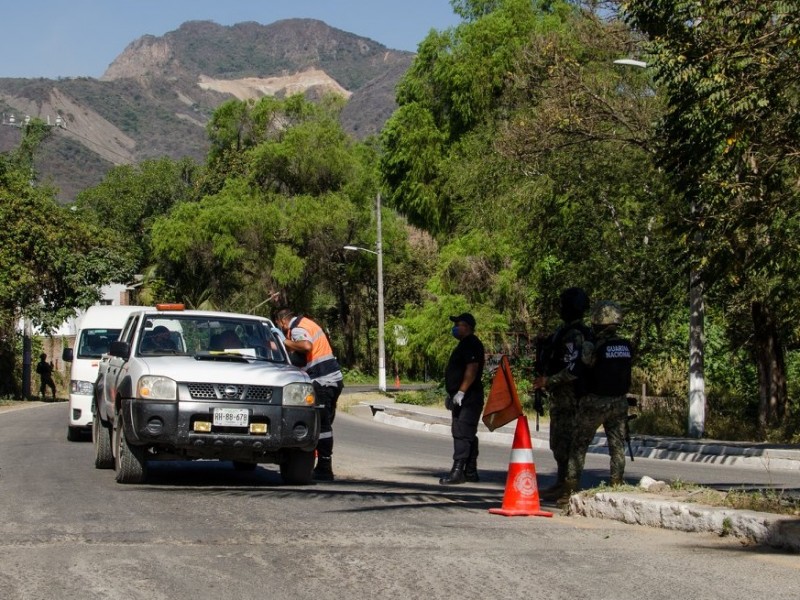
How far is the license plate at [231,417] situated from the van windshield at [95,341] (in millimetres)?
9397

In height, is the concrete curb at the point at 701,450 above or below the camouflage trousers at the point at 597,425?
below

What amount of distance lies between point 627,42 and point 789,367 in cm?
1365

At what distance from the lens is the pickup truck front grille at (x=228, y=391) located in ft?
38.2

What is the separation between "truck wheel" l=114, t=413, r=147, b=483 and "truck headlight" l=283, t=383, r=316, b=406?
1.50 metres

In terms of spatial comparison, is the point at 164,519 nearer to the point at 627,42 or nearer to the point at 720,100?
the point at 720,100

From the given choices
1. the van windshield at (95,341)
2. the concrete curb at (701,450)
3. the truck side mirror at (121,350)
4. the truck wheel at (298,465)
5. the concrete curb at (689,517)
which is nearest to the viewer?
the concrete curb at (689,517)

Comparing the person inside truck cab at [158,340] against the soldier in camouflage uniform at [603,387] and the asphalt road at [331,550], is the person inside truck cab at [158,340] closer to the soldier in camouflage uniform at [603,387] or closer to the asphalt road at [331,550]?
the asphalt road at [331,550]

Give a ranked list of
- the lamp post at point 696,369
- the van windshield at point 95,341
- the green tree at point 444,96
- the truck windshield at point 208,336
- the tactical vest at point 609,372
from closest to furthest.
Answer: the tactical vest at point 609,372, the truck windshield at point 208,336, the van windshield at point 95,341, the lamp post at point 696,369, the green tree at point 444,96

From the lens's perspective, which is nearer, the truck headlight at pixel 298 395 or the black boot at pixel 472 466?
the truck headlight at pixel 298 395

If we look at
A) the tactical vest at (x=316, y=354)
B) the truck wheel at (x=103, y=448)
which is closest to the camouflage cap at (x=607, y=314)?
the tactical vest at (x=316, y=354)

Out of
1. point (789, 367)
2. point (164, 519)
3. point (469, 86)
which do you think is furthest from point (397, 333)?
point (164, 519)

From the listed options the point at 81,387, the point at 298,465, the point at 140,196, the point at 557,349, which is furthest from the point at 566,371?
the point at 140,196

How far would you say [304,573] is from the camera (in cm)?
718

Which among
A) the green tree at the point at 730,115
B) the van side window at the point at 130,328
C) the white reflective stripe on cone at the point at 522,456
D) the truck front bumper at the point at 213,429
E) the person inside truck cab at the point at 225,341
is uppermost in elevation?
the green tree at the point at 730,115
